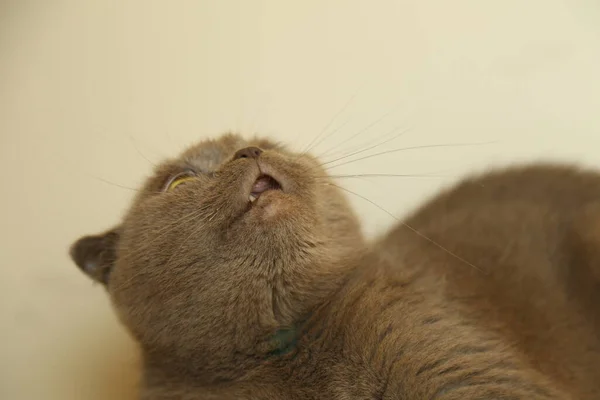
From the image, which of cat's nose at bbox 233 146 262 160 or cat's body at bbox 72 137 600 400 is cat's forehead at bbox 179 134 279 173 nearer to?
cat's body at bbox 72 137 600 400

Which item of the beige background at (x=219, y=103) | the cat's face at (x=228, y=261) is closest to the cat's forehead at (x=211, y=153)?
the cat's face at (x=228, y=261)

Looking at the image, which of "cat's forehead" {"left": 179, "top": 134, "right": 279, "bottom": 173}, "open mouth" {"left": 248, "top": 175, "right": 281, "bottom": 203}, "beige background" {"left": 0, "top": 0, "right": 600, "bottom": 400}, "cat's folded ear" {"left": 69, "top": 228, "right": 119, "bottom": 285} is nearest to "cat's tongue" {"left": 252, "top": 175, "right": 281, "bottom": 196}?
"open mouth" {"left": 248, "top": 175, "right": 281, "bottom": 203}

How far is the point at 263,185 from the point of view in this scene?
3.54 feet

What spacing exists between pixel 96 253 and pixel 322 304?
620 millimetres

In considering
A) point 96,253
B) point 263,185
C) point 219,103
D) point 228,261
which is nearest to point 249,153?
point 263,185

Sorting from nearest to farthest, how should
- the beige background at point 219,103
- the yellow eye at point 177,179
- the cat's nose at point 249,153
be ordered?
the cat's nose at point 249,153
the yellow eye at point 177,179
the beige background at point 219,103

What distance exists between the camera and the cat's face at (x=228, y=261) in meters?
1.00

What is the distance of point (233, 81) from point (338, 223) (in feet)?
2.86

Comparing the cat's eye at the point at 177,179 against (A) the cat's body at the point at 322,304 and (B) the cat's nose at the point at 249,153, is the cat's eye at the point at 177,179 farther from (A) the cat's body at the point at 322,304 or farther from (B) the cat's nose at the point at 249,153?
(B) the cat's nose at the point at 249,153

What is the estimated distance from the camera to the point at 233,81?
188cm

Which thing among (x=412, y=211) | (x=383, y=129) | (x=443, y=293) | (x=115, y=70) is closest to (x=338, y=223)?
(x=443, y=293)

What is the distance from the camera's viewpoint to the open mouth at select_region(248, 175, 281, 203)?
1060 mm

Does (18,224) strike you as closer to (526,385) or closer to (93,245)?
(93,245)

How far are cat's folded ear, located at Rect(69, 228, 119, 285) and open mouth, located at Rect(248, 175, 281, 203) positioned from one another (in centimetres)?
45
